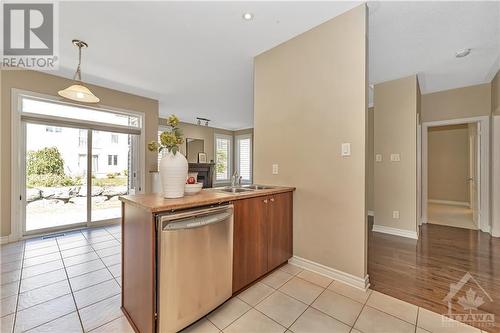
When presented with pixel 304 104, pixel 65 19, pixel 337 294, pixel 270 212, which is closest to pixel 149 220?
pixel 270 212

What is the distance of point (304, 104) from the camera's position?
2.49 meters

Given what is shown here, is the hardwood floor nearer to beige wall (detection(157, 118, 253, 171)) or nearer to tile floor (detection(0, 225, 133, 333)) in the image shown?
tile floor (detection(0, 225, 133, 333))

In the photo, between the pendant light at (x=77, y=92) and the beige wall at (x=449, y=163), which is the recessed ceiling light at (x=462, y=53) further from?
the pendant light at (x=77, y=92)

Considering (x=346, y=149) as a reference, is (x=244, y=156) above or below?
above

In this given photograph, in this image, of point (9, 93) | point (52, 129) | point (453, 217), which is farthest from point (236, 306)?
point (453, 217)

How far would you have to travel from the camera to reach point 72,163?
12.8 ft

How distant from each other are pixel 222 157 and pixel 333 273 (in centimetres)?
703

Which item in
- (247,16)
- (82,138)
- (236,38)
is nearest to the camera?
(247,16)

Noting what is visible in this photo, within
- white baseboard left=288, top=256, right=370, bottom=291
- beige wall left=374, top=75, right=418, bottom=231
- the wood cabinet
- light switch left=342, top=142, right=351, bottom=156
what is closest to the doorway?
the wood cabinet

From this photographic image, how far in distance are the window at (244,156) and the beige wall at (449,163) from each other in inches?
240

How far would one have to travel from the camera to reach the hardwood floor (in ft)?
6.09

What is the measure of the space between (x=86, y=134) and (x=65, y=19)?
2343 mm

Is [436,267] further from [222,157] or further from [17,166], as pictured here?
[222,157]

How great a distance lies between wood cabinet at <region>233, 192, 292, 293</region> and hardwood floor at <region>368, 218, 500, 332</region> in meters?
1.00
